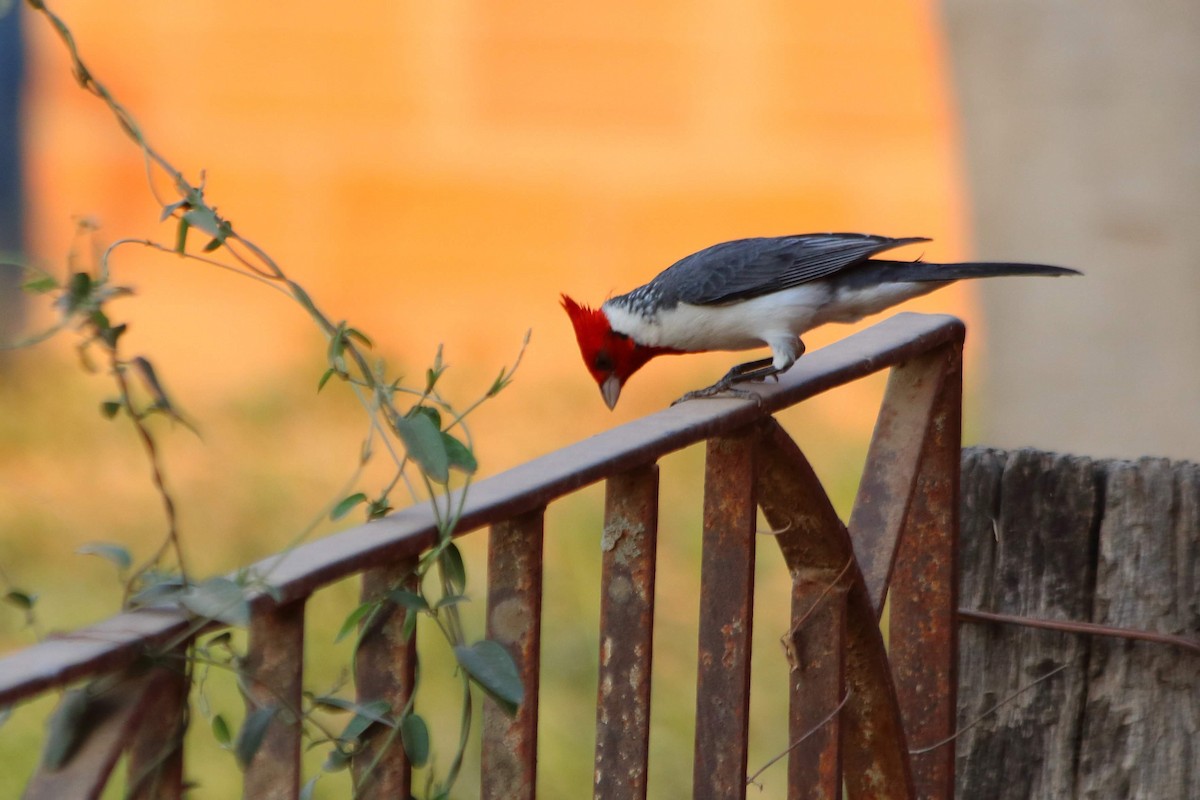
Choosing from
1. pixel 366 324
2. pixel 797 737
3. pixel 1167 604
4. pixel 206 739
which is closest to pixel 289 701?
pixel 797 737

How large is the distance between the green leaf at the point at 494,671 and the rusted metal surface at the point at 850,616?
18.8 inches

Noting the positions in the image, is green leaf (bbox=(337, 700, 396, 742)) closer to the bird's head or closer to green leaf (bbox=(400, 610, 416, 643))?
green leaf (bbox=(400, 610, 416, 643))

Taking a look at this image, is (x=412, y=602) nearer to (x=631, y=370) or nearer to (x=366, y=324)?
(x=631, y=370)

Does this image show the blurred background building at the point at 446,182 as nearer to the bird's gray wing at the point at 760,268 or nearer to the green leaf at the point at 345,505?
the bird's gray wing at the point at 760,268

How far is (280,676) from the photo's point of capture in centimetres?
101

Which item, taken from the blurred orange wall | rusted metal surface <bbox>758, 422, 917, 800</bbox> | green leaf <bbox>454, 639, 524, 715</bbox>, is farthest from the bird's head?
the blurred orange wall

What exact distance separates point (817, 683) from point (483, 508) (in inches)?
24.1

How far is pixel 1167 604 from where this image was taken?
211cm

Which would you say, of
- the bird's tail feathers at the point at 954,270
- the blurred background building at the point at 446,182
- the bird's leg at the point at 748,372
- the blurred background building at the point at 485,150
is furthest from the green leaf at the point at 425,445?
the blurred background building at the point at 485,150

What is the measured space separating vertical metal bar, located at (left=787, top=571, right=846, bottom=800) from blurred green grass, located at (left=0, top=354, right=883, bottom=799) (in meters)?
2.19

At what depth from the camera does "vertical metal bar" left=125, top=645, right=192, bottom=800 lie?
3.03 ft

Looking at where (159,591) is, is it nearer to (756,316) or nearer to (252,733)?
(252,733)

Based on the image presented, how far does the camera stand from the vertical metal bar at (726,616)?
146cm

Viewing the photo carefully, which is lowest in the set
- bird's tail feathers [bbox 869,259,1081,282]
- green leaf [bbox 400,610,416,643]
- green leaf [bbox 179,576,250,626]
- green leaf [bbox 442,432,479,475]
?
green leaf [bbox 400,610,416,643]
